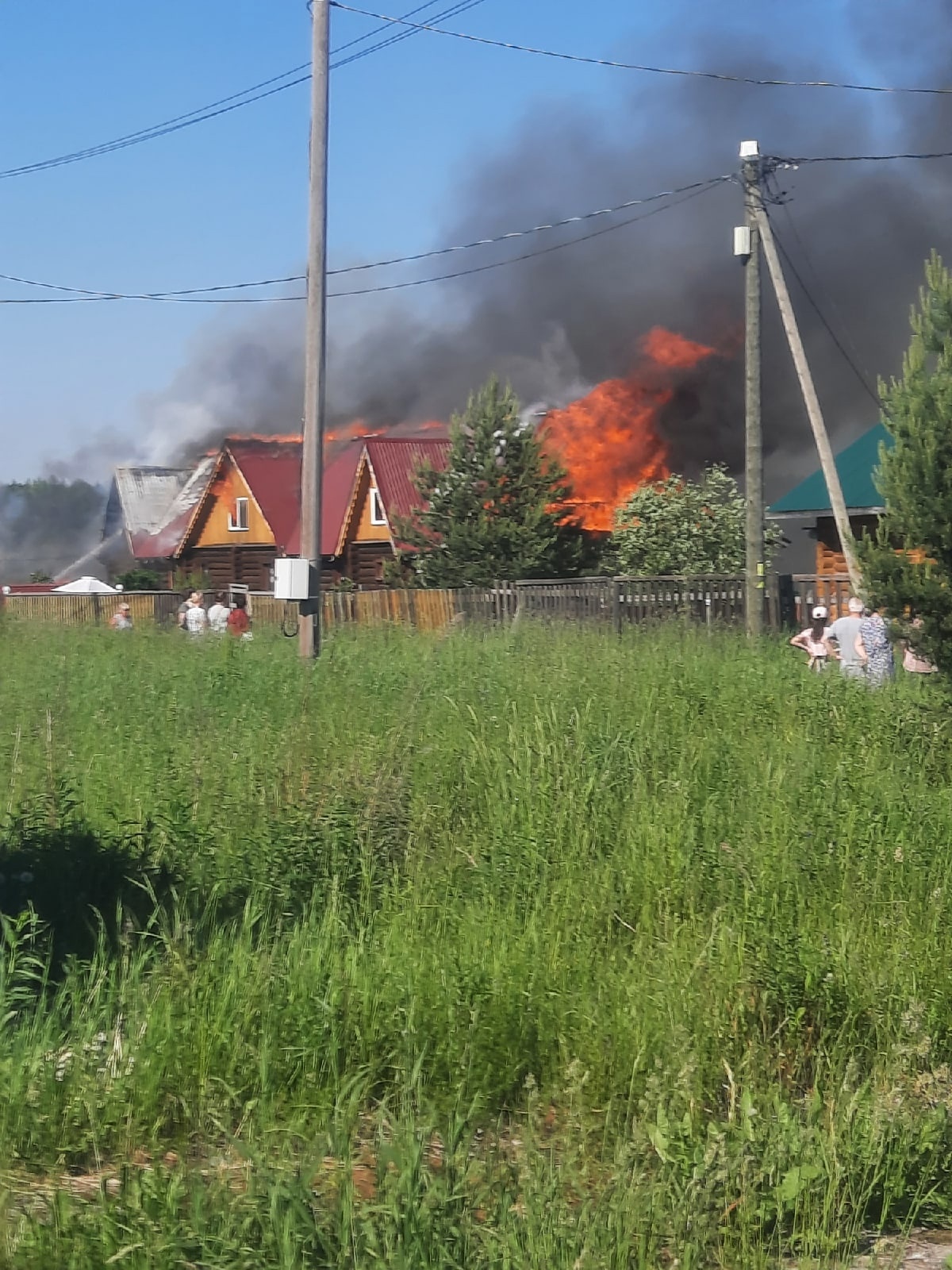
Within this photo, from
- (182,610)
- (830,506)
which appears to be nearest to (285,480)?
(182,610)

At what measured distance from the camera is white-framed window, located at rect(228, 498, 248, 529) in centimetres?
5700

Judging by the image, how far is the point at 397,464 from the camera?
1908 inches

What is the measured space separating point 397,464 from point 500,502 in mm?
16030

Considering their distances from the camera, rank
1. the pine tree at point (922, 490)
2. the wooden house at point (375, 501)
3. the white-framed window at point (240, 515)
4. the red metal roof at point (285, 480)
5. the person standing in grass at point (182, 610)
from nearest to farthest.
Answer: the pine tree at point (922, 490) < the person standing in grass at point (182, 610) < the wooden house at point (375, 501) < the red metal roof at point (285, 480) < the white-framed window at point (240, 515)

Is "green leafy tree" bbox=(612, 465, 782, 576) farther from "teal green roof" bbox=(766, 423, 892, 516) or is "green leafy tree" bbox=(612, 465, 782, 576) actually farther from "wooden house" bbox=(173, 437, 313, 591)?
"wooden house" bbox=(173, 437, 313, 591)

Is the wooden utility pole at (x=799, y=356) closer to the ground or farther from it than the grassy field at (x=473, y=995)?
farther from it

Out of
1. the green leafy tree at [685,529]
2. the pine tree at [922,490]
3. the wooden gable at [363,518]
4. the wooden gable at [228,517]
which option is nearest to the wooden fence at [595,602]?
the green leafy tree at [685,529]

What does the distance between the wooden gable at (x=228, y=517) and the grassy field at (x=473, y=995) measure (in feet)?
158

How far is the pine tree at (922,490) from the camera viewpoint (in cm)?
855

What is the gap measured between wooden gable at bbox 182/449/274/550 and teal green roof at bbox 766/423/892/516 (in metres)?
30.0

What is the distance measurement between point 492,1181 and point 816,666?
10.7 m

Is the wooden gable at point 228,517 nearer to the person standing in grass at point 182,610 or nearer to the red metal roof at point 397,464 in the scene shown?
the red metal roof at point 397,464

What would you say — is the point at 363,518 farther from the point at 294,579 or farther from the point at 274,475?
the point at 294,579

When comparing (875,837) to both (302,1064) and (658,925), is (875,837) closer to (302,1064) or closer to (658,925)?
(658,925)
